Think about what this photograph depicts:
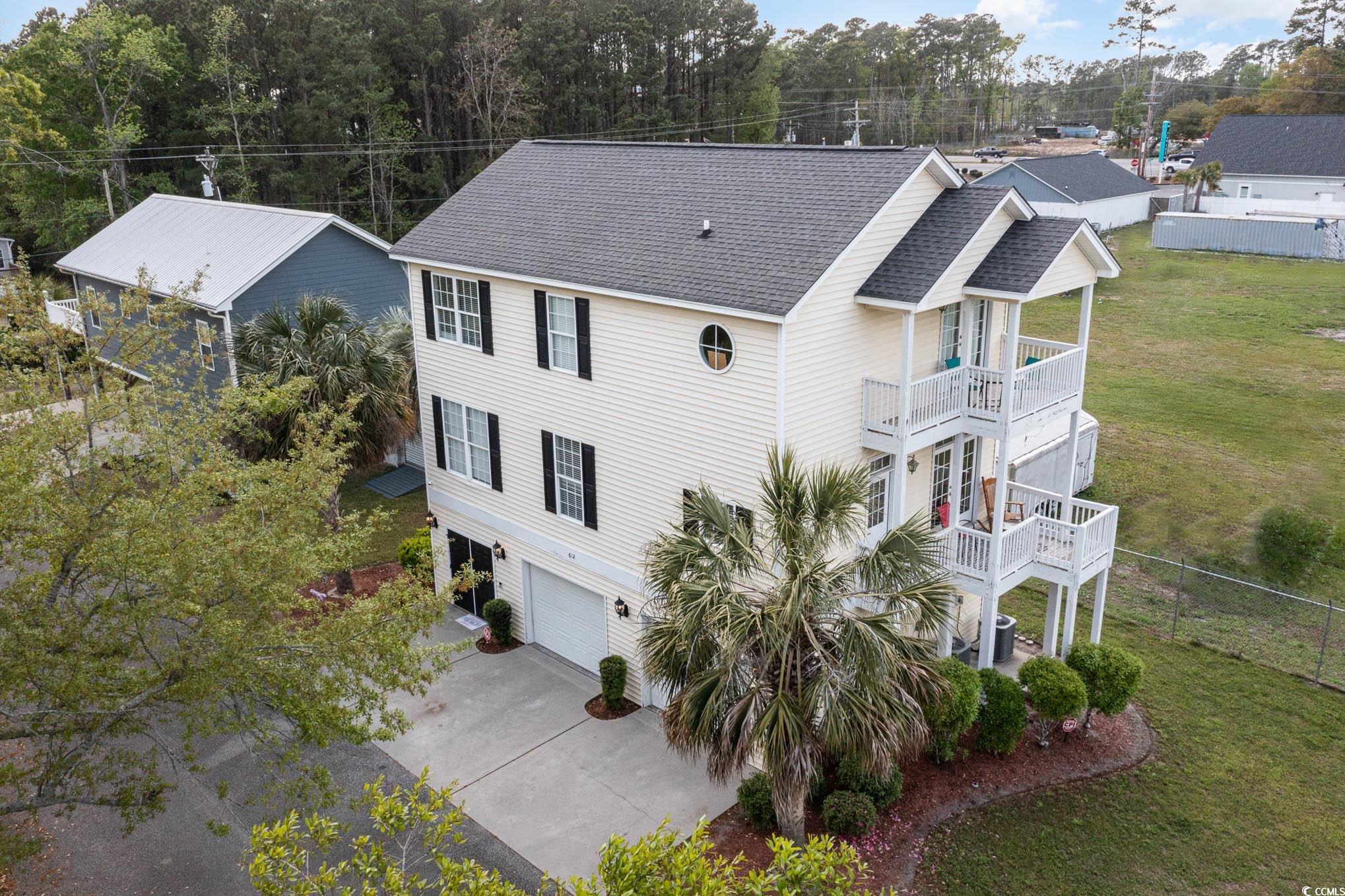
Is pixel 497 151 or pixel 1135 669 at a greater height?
pixel 497 151

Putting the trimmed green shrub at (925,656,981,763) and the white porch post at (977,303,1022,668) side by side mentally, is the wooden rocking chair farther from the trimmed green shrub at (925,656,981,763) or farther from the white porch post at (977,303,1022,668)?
the trimmed green shrub at (925,656,981,763)

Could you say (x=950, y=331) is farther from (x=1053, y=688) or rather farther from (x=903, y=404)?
(x=1053, y=688)

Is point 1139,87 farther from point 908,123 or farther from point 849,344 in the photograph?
point 849,344

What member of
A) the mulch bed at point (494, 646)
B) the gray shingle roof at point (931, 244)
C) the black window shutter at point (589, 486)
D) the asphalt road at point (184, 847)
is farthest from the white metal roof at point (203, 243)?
the gray shingle roof at point (931, 244)

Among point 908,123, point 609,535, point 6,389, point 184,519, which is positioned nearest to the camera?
point 184,519

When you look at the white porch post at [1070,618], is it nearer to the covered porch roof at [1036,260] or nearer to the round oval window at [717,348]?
the covered porch roof at [1036,260]

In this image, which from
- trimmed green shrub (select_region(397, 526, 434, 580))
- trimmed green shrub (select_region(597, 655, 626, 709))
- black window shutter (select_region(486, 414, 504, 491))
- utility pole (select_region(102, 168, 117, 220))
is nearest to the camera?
trimmed green shrub (select_region(597, 655, 626, 709))

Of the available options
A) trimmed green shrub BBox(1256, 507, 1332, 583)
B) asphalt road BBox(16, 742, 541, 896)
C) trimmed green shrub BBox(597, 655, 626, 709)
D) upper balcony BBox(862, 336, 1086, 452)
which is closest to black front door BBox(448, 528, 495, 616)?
trimmed green shrub BBox(597, 655, 626, 709)

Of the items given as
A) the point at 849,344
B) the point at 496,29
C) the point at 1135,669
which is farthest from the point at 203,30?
the point at 1135,669
